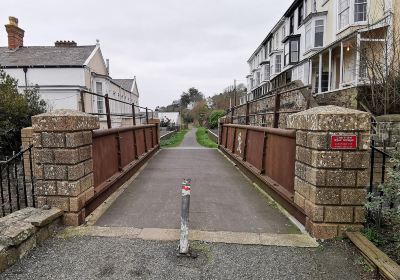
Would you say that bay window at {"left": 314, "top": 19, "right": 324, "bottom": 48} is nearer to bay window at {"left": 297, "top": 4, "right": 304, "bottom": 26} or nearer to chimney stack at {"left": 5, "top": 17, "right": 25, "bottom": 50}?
bay window at {"left": 297, "top": 4, "right": 304, "bottom": 26}

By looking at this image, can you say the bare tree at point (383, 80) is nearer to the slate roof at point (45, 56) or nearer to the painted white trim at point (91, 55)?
the painted white trim at point (91, 55)

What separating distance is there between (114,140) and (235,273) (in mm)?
4003

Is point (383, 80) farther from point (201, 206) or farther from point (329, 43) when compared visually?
point (329, 43)

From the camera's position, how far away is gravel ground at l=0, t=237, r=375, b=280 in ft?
9.41

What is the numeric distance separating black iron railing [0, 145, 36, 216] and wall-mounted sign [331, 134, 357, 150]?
13.8 ft

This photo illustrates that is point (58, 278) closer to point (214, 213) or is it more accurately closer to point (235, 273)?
point (235, 273)

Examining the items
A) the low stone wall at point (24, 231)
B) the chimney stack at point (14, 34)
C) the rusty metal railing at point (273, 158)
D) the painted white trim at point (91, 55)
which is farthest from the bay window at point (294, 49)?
the low stone wall at point (24, 231)

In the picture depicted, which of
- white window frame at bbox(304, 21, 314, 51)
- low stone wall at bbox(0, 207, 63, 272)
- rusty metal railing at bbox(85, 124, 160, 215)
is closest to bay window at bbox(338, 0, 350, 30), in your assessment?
white window frame at bbox(304, 21, 314, 51)

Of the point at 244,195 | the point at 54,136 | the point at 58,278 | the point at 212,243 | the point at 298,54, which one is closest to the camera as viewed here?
the point at 58,278

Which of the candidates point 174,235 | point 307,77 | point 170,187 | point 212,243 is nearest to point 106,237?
point 174,235

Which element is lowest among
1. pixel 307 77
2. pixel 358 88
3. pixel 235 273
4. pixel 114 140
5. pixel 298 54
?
pixel 235 273

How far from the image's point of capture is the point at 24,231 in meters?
3.20

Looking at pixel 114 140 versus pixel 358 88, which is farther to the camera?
pixel 358 88

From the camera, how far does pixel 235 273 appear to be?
2908 millimetres
